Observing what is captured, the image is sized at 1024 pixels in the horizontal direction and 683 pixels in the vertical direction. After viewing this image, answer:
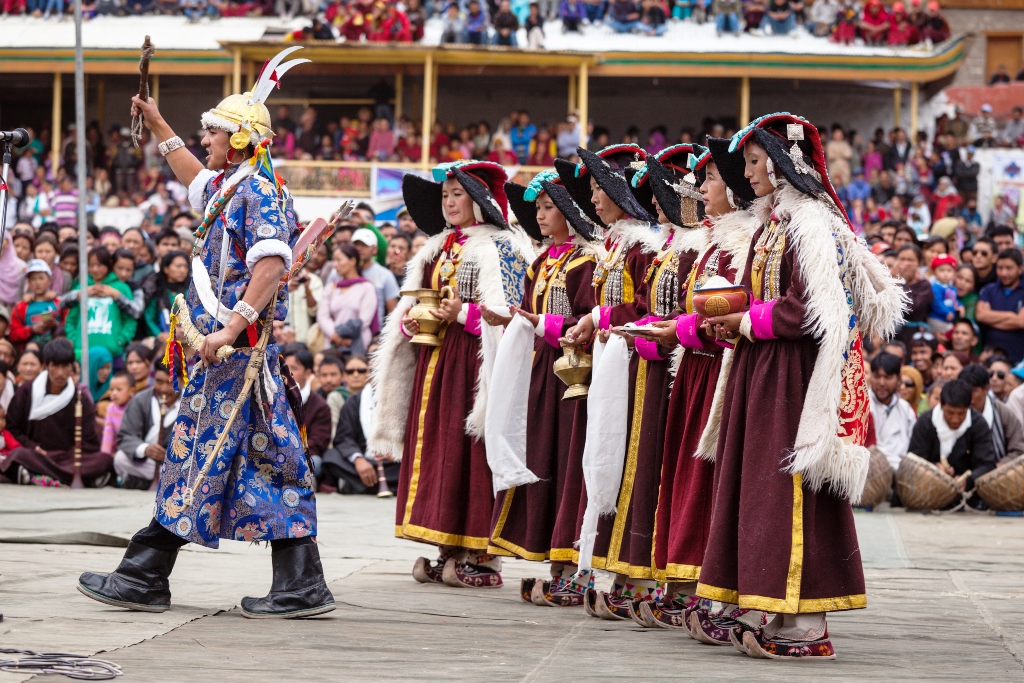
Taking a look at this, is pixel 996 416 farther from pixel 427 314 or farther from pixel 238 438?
pixel 238 438

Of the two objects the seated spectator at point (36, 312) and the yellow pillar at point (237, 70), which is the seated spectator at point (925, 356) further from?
the yellow pillar at point (237, 70)

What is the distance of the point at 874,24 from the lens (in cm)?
2755

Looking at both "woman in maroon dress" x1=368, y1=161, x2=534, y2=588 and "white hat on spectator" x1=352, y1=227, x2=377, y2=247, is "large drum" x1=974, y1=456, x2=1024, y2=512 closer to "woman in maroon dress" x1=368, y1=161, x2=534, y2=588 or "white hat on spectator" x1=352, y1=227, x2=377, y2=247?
"woman in maroon dress" x1=368, y1=161, x2=534, y2=588

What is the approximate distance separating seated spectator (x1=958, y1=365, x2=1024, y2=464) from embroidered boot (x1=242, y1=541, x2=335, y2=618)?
7.05 meters

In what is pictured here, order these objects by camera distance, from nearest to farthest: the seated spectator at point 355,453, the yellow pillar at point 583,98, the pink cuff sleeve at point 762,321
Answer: the pink cuff sleeve at point 762,321
the seated spectator at point 355,453
the yellow pillar at point 583,98

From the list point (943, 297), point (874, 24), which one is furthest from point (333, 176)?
point (943, 297)

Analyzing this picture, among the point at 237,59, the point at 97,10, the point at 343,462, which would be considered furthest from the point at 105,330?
the point at 97,10

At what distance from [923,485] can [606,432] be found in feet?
18.7

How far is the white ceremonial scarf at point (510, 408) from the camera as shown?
639 centimetres

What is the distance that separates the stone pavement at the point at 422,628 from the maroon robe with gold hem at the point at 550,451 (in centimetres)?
30

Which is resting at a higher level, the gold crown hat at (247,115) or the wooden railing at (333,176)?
the wooden railing at (333,176)

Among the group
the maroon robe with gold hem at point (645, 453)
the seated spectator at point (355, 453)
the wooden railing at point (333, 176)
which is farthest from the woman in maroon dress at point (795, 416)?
the wooden railing at point (333, 176)

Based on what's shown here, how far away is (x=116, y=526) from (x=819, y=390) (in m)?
5.17

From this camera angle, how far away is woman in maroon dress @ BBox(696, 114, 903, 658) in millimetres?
4789
